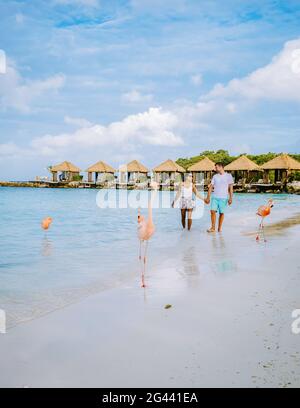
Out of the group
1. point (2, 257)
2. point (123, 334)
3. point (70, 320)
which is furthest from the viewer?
point (2, 257)

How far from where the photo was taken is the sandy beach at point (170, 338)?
268 centimetres

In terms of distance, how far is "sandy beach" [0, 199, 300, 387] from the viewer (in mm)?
2678

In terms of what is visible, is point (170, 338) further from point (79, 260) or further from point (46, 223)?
point (46, 223)

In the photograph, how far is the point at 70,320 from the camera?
3.84 meters

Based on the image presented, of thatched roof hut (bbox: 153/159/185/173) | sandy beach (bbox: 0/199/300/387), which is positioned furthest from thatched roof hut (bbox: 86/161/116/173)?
sandy beach (bbox: 0/199/300/387)

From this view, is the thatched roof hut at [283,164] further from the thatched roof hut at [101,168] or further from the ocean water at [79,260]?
the ocean water at [79,260]

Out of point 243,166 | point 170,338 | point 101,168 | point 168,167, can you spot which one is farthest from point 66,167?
point 170,338

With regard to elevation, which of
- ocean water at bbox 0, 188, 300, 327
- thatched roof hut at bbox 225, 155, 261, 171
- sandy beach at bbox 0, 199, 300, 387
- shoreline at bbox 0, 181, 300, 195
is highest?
thatched roof hut at bbox 225, 155, 261, 171

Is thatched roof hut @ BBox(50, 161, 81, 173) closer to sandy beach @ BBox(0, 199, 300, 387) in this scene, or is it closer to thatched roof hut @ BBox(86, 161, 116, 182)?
thatched roof hut @ BBox(86, 161, 116, 182)

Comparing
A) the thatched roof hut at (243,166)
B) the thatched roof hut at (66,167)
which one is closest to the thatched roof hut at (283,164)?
the thatched roof hut at (243,166)

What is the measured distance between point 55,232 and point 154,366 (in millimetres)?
10015
